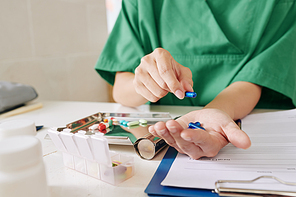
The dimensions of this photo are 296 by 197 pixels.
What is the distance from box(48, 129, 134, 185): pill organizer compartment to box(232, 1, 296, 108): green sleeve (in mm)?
424

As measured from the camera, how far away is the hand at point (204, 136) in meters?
0.31

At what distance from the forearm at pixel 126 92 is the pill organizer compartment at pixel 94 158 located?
0.32m

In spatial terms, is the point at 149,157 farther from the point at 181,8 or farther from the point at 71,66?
the point at 71,66

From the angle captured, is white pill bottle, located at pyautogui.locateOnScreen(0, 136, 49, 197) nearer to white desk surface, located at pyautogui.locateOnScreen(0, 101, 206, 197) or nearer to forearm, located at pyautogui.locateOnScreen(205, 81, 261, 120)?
white desk surface, located at pyautogui.locateOnScreen(0, 101, 206, 197)

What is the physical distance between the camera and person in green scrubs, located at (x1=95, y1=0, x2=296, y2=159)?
2.07 feet

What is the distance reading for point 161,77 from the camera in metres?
0.43

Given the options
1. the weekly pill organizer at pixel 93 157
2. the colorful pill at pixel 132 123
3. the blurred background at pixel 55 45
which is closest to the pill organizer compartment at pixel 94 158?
the weekly pill organizer at pixel 93 157

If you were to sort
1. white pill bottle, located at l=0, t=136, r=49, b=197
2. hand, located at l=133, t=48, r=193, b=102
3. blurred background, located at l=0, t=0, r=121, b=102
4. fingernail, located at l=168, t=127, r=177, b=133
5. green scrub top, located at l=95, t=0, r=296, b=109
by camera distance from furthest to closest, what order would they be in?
blurred background, located at l=0, t=0, r=121, b=102
green scrub top, located at l=95, t=0, r=296, b=109
hand, located at l=133, t=48, r=193, b=102
fingernail, located at l=168, t=127, r=177, b=133
white pill bottle, located at l=0, t=136, r=49, b=197

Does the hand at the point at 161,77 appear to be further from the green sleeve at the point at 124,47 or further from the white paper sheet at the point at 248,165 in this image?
the green sleeve at the point at 124,47

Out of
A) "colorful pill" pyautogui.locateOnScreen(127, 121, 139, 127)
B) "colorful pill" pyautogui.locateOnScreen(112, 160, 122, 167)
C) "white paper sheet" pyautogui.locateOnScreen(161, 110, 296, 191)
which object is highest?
"colorful pill" pyautogui.locateOnScreen(127, 121, 139, 127)

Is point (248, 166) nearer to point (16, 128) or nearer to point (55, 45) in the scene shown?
point (16, 128)

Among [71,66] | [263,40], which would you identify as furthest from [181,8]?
[71,66]

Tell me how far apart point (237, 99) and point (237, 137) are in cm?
25

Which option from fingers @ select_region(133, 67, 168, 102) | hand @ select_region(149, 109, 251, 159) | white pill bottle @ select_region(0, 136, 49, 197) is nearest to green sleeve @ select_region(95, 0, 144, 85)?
fingers @ select_region(133, 67, 168, 102)
